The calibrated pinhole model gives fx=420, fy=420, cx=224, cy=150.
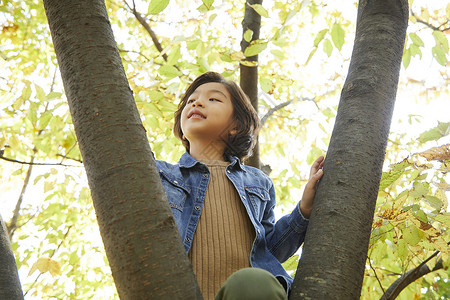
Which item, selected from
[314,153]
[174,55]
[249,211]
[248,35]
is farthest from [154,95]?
[314,153]

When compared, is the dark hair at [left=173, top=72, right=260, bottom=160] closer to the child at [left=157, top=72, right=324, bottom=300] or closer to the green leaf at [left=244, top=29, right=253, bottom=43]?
Result: the child at [left=157, top=72, right=324, bottom=300]

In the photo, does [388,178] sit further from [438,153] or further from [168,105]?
[168,105]

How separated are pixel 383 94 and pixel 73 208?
3.58 metres

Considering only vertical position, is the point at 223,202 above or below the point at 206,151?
below

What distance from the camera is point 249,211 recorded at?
183 cm

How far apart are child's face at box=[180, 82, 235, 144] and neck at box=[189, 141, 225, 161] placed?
0.03 m

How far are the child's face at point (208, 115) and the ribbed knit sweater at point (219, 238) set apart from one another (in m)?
0.28

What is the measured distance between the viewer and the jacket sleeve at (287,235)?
5.70 feet

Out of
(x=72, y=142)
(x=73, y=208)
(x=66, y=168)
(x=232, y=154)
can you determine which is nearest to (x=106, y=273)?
(x=73, y=208)

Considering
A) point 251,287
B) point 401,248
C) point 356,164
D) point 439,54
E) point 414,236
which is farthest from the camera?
point 439,54

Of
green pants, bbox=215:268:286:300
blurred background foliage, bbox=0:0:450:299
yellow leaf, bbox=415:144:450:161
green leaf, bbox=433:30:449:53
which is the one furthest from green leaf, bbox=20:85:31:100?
green leaf, bbox=433:30:449:53

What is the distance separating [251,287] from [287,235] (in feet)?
2.84

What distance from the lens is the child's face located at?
6.89ft

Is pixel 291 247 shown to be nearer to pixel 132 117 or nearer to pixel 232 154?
pixel 232 154
